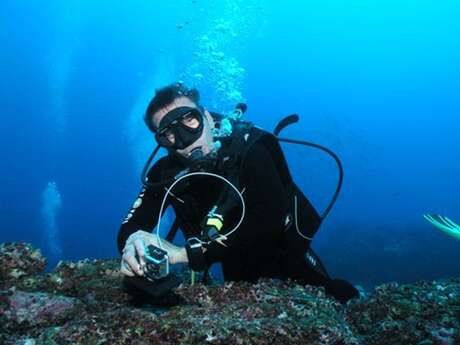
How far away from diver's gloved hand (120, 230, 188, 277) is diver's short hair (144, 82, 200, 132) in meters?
1.22

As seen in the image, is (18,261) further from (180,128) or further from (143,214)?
(180,128)

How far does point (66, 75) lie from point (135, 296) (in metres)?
133

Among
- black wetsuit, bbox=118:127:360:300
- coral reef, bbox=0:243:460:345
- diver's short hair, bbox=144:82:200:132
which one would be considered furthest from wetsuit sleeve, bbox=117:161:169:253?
diver's short hair, bbox=144:82:200:132

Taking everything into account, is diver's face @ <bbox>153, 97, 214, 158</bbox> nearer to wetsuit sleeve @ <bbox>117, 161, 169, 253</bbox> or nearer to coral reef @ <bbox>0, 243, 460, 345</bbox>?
→ wetsuit sleeve @ <bbox>117, 161, 169, 253</bbox>

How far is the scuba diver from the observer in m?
2.83

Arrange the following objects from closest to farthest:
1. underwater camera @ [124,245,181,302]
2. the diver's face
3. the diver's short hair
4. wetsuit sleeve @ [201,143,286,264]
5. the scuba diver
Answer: underwater camera @ [124,245,181,302], the scuba diver, wetsuit sleeve @ [201,143,286,264], the diver's face, the diver's short hair

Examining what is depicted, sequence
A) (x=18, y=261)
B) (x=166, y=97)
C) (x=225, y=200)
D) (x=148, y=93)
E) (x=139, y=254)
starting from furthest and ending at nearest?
1. (x=148, y=93)
2. (x=166, y=97)
3. (x=18, y=261)
4. (x=225, y=200)
5. (x=139, y=254)

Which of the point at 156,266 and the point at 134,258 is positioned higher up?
the point at 134,258

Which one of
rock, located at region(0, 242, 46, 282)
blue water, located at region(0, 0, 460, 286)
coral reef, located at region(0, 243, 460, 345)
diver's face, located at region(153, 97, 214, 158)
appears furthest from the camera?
blue water, located at region(0, 0, 460, 286)

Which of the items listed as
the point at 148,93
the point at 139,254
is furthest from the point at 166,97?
the point at 148,93

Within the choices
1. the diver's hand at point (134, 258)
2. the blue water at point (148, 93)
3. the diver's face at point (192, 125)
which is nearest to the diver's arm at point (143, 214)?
the diver's face at point (192, 125)

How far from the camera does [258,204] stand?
3.01 meters

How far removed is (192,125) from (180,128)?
10 centimetres

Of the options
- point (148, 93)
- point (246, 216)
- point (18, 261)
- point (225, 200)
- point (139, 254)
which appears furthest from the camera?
point (148, 93)
